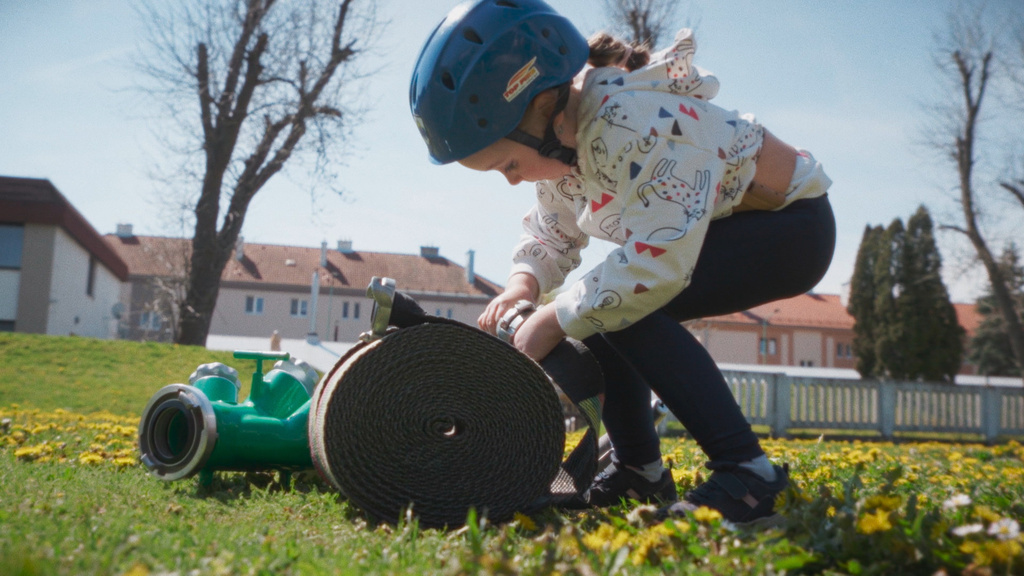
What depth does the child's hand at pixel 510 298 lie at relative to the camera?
102 inches

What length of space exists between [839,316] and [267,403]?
172 feet

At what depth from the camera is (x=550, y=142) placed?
2.24 metres

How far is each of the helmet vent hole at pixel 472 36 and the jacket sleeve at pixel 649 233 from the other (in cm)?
52

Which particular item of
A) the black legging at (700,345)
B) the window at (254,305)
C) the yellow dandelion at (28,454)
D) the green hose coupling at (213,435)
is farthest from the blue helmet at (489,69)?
the window at (254,305)

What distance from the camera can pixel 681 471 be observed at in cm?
278

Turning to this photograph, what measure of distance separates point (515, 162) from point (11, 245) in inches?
892

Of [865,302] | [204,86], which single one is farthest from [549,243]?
[865,302]

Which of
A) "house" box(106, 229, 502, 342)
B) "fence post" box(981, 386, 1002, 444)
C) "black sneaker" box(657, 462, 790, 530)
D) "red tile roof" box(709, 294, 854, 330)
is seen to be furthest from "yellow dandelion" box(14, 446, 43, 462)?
"red tile roof" box(709, 294, 854, 330)

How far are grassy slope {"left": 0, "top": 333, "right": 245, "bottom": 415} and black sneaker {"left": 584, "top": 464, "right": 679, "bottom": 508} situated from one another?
26.0 ft

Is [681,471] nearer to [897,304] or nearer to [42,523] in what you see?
[42,523]

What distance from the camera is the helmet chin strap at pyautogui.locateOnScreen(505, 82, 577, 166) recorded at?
7.35 feet

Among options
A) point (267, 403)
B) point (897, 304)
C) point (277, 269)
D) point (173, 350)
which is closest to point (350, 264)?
point (277, 269)

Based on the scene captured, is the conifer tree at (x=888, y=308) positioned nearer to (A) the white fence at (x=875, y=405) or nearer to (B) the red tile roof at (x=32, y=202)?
(A) the white fence at (x=875, y=405)

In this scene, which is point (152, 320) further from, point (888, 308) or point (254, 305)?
point (888, 308)
